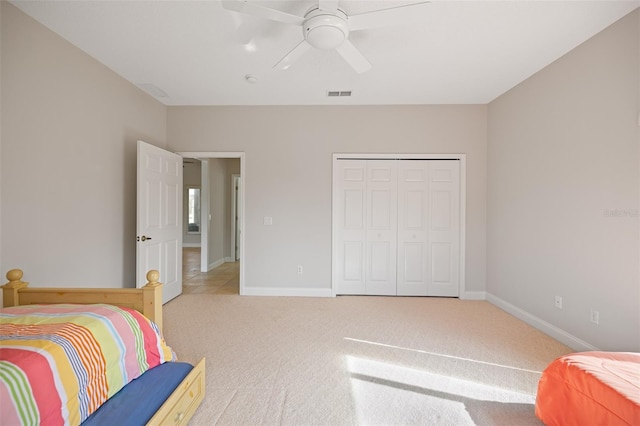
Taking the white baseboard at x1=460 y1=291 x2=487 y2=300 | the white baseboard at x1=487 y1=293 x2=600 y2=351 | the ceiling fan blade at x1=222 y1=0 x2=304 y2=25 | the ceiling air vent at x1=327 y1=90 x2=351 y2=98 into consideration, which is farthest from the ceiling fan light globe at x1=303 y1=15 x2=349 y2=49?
the white baseboard at x1=460 y1=291 x2=487 y2=300

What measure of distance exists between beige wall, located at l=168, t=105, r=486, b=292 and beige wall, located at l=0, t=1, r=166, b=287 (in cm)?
109

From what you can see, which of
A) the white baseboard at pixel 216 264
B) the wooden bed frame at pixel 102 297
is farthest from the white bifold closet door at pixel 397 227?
the white baseboard at pixel 216 264

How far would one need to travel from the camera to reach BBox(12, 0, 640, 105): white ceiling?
2020mm

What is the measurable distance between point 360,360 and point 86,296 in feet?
6.48

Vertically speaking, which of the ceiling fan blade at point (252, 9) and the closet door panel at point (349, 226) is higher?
the ceiling fan blade at point (252, 9)

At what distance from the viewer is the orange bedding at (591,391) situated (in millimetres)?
1201

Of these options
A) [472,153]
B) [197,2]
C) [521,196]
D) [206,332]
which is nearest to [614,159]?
[521,196]

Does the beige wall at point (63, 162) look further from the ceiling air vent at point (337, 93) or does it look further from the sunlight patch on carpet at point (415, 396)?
the sunlight patch on carpet at point (415, 396)

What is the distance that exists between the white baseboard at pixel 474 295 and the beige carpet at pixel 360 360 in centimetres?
21

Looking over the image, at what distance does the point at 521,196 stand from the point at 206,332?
12.1 ft

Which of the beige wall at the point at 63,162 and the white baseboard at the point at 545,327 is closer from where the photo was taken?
the beige wall at the point at 63,162

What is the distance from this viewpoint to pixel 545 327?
9.11 feet

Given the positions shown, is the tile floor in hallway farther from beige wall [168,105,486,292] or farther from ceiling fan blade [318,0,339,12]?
ceiling fan blade [318,0,339,12]

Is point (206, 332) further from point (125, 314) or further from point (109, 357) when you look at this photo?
point (109, 357)
